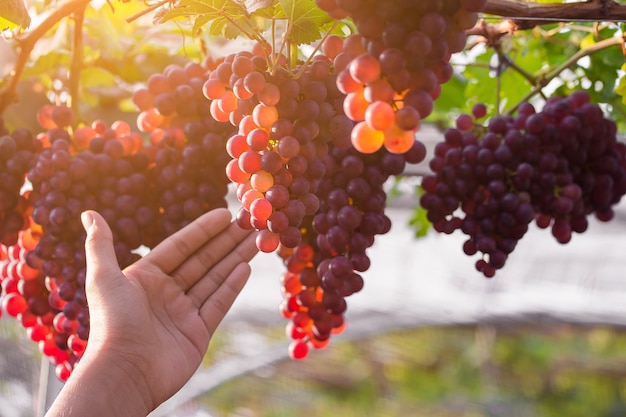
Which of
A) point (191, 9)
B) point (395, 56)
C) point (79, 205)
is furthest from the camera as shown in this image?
point (79, 205)

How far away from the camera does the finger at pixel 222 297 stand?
90cm

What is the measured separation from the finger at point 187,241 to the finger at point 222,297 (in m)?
0.06

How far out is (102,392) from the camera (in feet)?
2.44

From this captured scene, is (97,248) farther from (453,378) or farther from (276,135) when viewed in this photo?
(453,378)

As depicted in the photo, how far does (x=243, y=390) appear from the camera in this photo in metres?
2.65

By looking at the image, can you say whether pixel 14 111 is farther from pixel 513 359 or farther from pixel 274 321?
pixel 513 359

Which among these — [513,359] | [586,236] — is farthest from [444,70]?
[513,359]

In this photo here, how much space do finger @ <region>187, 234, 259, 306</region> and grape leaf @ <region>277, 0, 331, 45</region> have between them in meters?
0.43

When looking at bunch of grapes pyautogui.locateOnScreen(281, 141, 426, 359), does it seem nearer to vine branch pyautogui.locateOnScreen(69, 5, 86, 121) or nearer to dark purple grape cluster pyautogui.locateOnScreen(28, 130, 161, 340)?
dark purple grape cluster pyautogui.locateOnScreen(28, 130, 161, 340)

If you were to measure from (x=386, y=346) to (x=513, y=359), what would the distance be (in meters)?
0.53

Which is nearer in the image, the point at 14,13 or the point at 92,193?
the point at 14,13

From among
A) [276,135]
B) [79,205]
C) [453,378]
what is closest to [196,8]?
[276,135]

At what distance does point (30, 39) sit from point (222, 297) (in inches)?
15.7

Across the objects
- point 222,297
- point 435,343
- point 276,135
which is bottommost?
point 435,343
